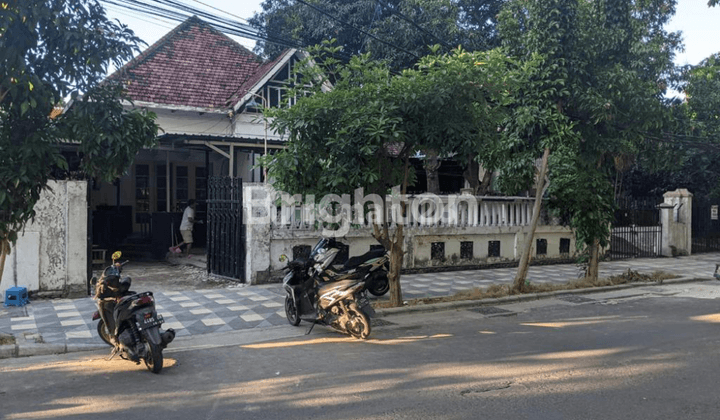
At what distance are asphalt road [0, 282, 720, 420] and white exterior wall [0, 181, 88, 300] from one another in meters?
3.84

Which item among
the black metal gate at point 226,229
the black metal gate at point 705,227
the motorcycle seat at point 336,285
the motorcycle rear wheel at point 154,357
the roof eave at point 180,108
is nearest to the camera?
the motorcycle rear wheel at point 154,357

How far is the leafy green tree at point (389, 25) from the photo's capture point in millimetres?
19453

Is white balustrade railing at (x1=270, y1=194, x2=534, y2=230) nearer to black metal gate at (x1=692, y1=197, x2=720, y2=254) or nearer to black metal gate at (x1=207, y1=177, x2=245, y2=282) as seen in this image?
black metal gate at (x1=207, y1=177, x2=245, y2=282)

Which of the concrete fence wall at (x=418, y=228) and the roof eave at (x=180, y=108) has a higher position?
the roof eave at (x=180, y=108)

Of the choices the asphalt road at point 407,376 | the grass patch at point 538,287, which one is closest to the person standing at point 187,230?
the grass patch at point 538,287

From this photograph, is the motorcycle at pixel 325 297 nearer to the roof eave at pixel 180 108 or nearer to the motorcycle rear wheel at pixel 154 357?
the motorcycle rear wheel at pixel 154 357

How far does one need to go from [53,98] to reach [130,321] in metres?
3.05

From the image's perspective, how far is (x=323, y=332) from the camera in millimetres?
8641

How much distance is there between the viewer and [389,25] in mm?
19609

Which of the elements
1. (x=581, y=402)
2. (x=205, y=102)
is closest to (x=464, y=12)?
(x=205, y=102)

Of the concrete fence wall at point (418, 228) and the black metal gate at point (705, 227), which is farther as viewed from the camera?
the black metal gate at point (705, 227)

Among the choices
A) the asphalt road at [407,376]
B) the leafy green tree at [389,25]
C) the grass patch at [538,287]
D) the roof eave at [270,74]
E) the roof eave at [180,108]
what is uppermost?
the leafy green tree at [389,25]

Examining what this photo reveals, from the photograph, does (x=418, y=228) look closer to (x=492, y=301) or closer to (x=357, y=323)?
(x=492, y=301)

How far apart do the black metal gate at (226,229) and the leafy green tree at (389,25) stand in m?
7.71
